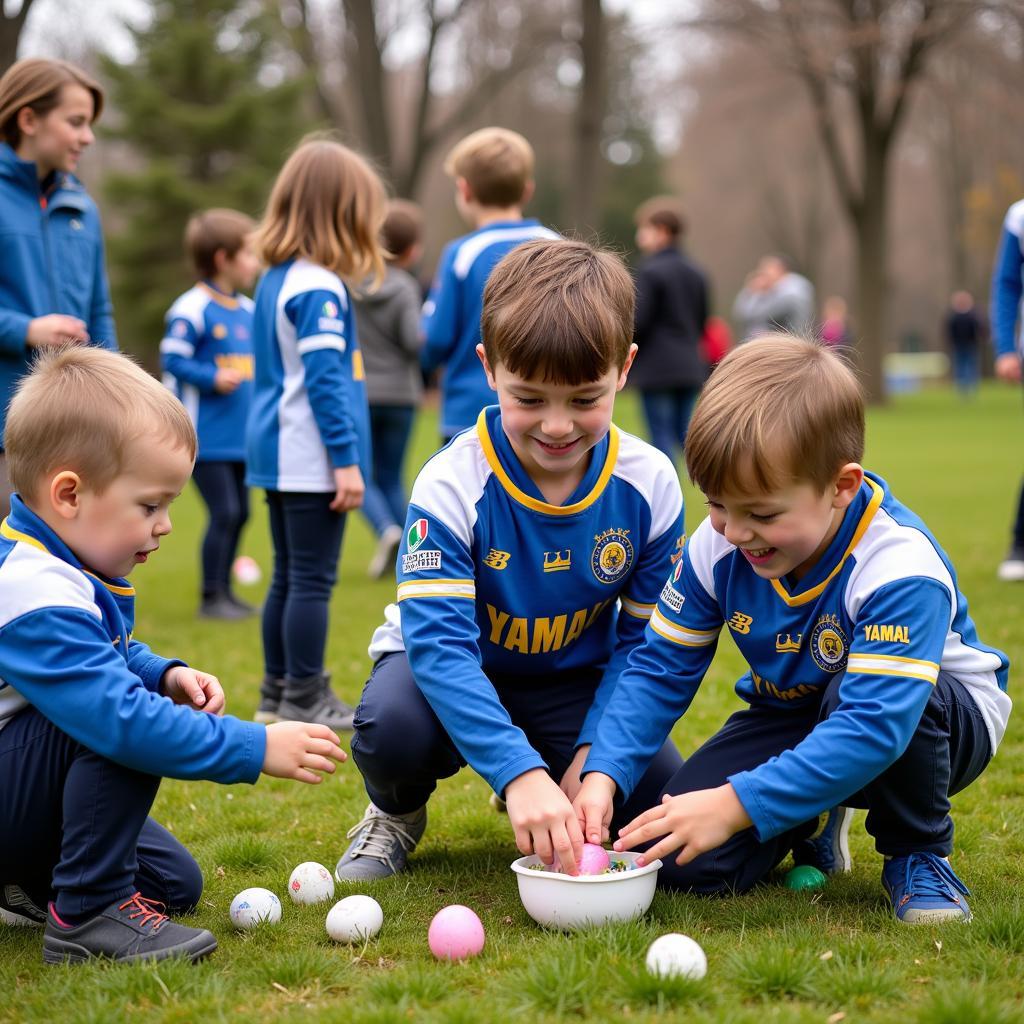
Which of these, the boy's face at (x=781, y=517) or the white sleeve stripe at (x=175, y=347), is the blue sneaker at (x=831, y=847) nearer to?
the boy's face at (x=781, y=517)

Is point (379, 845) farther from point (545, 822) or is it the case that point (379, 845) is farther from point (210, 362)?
point (210, 362)

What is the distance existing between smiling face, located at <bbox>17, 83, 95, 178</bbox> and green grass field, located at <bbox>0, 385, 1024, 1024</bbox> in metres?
2.33

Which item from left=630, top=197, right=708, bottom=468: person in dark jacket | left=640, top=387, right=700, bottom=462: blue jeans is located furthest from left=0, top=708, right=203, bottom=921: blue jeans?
left=640, top=387, right=700, bottom=462: blue jeans

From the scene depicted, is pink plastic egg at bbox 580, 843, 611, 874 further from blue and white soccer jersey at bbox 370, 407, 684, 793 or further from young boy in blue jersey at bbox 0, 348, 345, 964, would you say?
young boy in blue jersey at bbox 0, 348, 345, 964

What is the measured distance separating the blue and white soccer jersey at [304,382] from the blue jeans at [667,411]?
20.5ft

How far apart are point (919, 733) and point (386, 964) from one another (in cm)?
122

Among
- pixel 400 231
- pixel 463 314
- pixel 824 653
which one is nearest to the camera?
pixel 824 653

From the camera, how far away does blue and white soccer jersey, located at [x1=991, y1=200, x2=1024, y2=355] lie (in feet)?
23.1

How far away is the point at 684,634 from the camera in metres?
3.06

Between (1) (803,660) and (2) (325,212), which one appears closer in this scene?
(1) (803,660)

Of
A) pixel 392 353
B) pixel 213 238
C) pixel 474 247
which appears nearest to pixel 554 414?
pixel 474 247

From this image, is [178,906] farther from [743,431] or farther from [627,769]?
[743,431]

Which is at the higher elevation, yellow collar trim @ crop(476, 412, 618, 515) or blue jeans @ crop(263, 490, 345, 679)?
yellow collar trim @ crop(476, 412, 618, 515)

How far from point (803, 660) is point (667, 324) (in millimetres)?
8097
